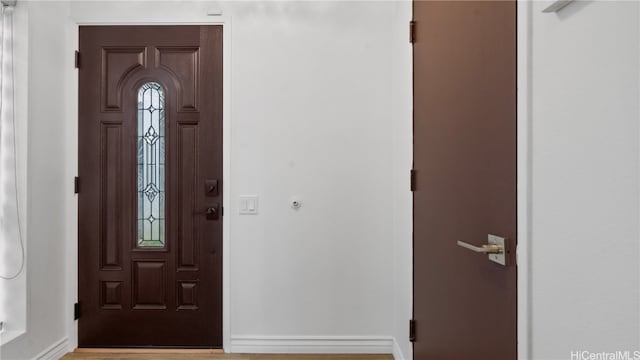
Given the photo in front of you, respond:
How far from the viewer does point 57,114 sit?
8.79 ft

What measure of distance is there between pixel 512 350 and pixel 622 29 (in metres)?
0.85

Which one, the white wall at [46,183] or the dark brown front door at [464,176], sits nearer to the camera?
the dark brown front door at [464,176]

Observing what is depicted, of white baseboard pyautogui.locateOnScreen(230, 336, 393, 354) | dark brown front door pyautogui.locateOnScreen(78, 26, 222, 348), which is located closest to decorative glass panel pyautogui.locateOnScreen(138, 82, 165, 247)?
dark brown front door pyautogui.locateOnScreen(78, 26, 222, 348)

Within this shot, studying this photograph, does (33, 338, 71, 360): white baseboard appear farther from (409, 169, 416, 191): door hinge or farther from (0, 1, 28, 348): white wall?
(409, 169, 416, 191): door hinge

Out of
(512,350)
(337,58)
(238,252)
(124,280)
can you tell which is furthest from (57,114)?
(512,350)

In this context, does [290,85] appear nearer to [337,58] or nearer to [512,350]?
[337,58]

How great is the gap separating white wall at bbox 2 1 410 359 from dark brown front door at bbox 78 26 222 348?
0.10 m

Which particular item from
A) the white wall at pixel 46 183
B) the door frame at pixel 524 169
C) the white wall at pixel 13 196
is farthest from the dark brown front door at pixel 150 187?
the door frame at pixel 524 169

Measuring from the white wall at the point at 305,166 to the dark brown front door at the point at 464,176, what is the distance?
1.84ft

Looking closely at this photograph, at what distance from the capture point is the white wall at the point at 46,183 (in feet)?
7.93

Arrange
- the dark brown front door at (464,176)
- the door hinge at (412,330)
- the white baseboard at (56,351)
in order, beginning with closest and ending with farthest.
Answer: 1. the dark brown front door at (464,176)
2. the door hinge at (412,330)
3. the white baseboard at (56,351)

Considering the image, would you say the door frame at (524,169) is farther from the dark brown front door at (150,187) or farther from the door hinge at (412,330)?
the dark brown front door at (150,187)

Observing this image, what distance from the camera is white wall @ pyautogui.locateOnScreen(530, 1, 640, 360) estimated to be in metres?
0.76

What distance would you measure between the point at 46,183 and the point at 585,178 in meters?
2.76
